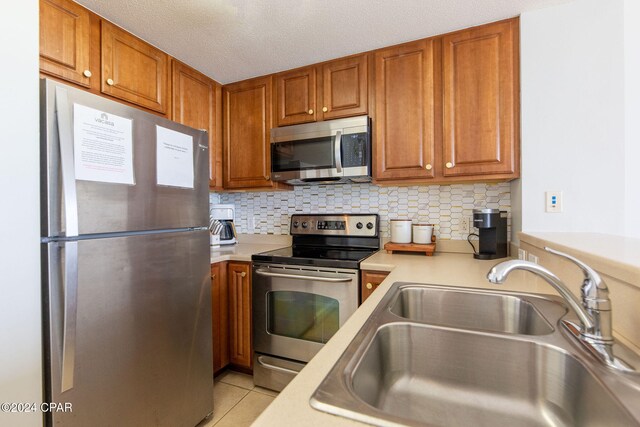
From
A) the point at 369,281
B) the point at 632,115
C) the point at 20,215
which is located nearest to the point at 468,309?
the point at 369,281

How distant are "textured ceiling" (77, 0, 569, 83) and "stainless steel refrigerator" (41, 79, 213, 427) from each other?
0.64 metres

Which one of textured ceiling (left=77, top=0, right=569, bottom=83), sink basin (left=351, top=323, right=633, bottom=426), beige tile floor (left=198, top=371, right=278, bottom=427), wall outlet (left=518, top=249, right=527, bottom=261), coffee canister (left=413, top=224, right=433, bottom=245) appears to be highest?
textured ceiling (left=77, top=0, right=569, bottom=83)

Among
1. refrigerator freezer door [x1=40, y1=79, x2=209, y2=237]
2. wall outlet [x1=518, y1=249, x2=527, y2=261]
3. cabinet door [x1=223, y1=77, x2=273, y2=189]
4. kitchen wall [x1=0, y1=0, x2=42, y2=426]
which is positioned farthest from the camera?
cabinet door [x1=223, y1=77, x2=273, y2=189]

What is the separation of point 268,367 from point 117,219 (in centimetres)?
129

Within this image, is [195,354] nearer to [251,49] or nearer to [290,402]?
[290,402]

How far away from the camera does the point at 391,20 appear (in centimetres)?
157

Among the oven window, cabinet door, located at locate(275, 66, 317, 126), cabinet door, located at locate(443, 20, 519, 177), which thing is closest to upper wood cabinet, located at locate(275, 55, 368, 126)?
cabinet door, located at locate(275, 66, 317, 126)

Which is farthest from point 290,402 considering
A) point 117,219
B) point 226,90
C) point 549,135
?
point 226,90

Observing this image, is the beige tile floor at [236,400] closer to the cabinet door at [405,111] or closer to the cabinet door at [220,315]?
the cabinet door at [220,315]

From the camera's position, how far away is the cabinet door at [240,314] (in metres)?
1.93

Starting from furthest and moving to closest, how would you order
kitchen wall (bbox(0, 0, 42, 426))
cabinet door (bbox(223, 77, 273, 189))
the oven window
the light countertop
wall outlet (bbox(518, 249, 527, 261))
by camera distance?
cabinet door (bbox(223, 77, 273, 189)), the oven window, wall outlet (bbox(518, 249, 527, 261)), kitchen wall (bbox(0, 0, 42, 426)), the light countertop

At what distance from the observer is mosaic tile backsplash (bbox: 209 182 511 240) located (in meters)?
1.90

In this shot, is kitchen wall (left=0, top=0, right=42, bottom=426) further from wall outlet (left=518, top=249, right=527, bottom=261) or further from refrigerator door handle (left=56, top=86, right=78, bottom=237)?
wall outlet (left=518, top=249, right=527, bottom=261)

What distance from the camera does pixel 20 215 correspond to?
0.87m
